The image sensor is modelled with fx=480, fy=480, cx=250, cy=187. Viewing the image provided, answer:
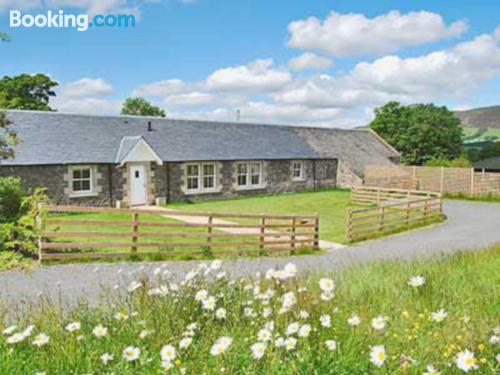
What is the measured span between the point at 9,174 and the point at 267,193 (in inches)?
618

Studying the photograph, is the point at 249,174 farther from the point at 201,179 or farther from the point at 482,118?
the point at 482,118

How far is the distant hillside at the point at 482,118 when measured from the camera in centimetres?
10031

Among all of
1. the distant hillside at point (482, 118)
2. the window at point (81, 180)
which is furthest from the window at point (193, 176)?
the distant hillside at point (482, 118)

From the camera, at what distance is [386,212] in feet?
64.3

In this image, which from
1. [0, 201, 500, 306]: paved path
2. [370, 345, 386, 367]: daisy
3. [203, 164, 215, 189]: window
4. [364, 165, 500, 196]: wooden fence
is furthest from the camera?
[364, 165, 500, 196]: wooden fence

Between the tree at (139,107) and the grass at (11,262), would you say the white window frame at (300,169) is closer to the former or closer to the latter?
the grass at (11,262)

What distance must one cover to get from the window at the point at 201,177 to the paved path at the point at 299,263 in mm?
13059

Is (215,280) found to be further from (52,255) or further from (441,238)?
(441,238)

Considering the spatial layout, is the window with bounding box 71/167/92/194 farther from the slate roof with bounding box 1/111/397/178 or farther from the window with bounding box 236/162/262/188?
the window with bounding box 236/162/262/188

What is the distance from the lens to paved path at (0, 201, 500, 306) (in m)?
8.59

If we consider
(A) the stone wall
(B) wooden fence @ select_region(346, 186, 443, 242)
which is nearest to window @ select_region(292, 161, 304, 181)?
(A) the stone wall

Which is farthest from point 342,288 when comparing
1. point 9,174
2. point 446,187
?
point 446,187

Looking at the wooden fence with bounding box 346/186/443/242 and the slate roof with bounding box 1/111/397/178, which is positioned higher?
the slate roof with bounding box 1/111/397/178

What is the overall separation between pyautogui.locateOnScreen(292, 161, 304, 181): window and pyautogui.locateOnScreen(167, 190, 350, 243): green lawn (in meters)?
2.47
